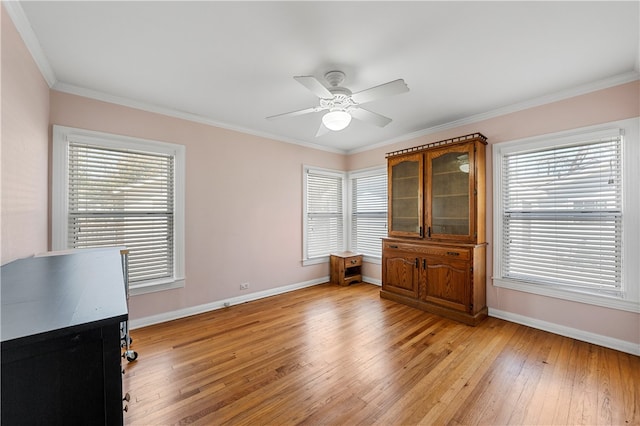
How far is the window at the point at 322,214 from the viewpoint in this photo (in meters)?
4.72

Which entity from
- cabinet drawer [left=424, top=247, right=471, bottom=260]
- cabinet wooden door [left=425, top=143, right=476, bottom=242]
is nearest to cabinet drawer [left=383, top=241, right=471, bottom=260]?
cabinet drawer [left=424, top=247, right=471, bottom=260]

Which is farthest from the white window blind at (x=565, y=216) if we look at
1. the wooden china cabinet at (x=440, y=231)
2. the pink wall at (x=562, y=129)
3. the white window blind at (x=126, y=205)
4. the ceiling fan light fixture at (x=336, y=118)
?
the white window blind at (x=126, y=205)

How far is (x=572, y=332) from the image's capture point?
279cm

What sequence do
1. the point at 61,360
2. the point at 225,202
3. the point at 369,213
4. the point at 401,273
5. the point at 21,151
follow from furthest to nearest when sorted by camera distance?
1. the point at 369,213
2. the point at 401,273
3. the point at 225,202
4. the point at 21,151
5. the point at 61,360

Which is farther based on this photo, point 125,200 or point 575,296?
point 125,200

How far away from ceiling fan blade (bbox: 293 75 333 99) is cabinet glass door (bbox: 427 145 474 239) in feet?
6.61

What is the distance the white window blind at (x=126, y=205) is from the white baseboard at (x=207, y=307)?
1.49ft

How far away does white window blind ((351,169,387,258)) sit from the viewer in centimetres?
482

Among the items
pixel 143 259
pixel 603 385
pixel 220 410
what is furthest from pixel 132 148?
pixel 603 385

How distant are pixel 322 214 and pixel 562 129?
11.3ft

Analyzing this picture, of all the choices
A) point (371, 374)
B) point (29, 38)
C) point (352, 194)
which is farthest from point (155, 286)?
point (352, 194)

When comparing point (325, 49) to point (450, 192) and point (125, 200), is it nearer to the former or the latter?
point (450, 192)

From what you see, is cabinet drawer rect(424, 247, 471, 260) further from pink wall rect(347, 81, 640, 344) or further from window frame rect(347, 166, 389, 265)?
window frame rect(347, 166, 389, 265)

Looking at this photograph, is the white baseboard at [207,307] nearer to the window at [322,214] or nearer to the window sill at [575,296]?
the window at [322,214]
